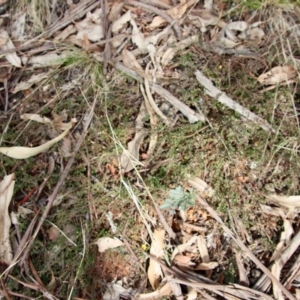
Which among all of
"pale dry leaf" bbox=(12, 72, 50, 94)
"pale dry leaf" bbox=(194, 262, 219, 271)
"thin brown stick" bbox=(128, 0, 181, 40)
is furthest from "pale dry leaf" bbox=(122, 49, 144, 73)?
"pale dry leaf" bbox=(194, 262, 219, 271)

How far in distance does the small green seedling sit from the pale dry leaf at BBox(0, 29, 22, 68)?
2.93 ft

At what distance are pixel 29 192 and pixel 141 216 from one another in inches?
18.9

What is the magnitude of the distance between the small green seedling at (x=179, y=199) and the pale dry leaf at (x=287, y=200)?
13.2 inches

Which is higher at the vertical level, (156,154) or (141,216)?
(156,154)

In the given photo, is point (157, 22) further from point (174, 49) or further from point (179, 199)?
point (179, 199)

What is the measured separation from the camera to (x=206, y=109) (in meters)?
1.87

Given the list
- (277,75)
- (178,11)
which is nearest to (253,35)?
(277,75)

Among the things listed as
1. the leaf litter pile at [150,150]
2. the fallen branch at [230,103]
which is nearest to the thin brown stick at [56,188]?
the leaf litter pile at [150,150]

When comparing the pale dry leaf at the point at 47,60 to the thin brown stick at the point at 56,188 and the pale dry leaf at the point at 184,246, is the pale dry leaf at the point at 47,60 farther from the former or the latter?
the pale dry leaf at the point at 184,246

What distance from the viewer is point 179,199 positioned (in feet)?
5.73

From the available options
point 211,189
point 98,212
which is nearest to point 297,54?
point 211,189

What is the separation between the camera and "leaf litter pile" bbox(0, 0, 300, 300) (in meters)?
1.77

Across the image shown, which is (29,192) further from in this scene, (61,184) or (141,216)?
(141,216)

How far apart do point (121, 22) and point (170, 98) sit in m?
0.42
